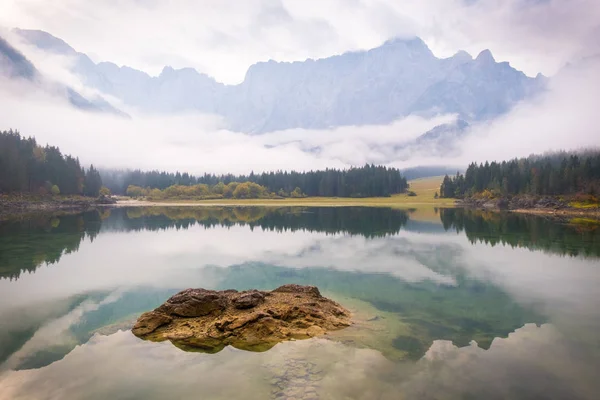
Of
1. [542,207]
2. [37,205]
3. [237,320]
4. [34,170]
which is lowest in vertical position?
[237,320]

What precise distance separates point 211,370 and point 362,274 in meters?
19.0

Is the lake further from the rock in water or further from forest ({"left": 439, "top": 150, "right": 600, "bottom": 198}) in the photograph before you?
forest ({"left": 439, "top": 150, "right": 600, "bottom": 198})

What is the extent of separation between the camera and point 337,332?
724 inches

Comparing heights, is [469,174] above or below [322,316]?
above

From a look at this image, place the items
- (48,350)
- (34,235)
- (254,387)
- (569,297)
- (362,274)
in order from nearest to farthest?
1. (254,387)
2. (48,350)
3. (569,297)
4. (362,274)
5. (34,235)

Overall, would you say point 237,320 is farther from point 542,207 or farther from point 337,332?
point 542,207

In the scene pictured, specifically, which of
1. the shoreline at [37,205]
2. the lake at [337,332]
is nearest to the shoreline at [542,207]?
the lake at [337,332]

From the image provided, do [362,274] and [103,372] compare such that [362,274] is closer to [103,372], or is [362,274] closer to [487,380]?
[487,380]

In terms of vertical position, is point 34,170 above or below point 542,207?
above

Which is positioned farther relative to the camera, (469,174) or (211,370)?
(469,174)

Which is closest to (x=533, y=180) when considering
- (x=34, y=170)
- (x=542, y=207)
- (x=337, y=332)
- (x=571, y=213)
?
(x=542, y=207)

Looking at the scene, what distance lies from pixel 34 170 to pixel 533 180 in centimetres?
17184

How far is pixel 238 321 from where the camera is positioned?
18.3 meters

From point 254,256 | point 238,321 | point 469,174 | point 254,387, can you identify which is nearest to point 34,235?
point 254,256
